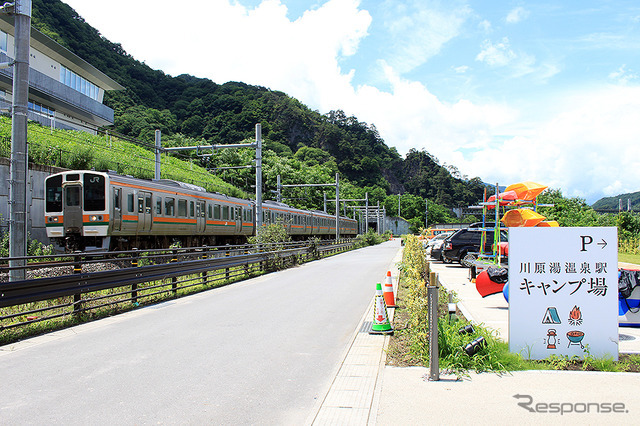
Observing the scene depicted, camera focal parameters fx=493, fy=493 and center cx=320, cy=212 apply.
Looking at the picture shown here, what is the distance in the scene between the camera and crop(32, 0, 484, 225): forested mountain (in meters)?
79.9

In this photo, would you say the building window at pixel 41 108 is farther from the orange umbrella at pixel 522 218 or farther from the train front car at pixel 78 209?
the orange umbrella at pixel 522 218

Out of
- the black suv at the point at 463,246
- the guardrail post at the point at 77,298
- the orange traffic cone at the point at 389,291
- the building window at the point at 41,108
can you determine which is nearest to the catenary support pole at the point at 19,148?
the guardrail post at the point at 77,298

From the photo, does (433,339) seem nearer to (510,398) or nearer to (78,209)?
(510,398)

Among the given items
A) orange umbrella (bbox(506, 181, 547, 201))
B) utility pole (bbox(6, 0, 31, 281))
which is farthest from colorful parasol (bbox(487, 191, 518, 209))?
utility pole (bbox(6, 0, 31, 281))

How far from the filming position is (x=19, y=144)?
991 cm

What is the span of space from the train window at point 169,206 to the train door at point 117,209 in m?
3.14

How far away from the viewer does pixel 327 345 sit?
287 inches

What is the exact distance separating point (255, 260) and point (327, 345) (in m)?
10.8

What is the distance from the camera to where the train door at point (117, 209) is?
59.1 feet

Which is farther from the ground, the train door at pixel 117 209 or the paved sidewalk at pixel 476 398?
the train door at pixel 117 209

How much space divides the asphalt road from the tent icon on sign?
2614 mm

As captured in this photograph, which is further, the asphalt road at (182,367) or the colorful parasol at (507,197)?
the colorful parasol at (507,197)

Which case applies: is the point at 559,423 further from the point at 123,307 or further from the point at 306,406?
the point at 123,307

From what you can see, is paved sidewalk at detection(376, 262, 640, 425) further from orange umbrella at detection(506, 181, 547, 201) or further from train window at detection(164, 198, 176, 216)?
train window at detection(164, 198, 176, 216)
